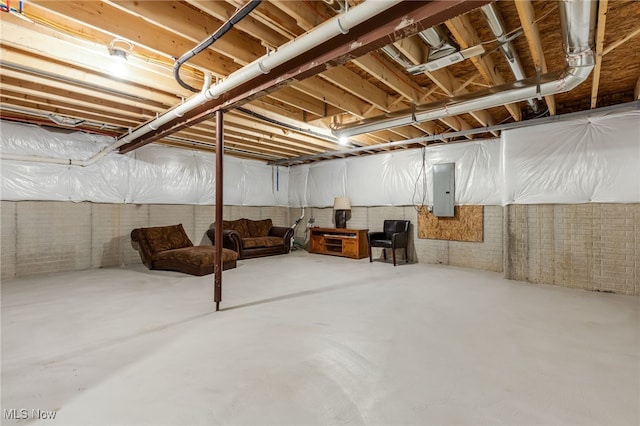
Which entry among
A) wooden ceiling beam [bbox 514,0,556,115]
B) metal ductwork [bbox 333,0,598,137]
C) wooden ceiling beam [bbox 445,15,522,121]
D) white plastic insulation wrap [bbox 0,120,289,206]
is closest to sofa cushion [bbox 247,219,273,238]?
white plastic insulation wrap [bbox 0,120,289,206]

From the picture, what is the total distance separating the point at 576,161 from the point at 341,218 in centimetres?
445

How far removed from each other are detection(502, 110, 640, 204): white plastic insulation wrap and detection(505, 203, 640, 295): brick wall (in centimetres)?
17

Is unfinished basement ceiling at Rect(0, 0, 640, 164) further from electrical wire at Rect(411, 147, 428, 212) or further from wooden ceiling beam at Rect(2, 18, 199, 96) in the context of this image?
electrical wire at Rect(411, 147, 428, 212)

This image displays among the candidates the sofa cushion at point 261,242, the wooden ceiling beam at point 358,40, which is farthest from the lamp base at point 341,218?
the wooden ceiling beam at point 358,40

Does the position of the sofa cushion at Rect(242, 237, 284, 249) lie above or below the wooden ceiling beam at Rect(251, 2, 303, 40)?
below

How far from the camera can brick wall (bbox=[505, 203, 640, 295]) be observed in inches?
149

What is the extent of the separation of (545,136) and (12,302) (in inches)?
277

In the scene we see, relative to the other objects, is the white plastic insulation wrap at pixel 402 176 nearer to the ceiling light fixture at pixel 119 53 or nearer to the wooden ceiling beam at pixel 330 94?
the wooden ceiling beam at pixel 330 94

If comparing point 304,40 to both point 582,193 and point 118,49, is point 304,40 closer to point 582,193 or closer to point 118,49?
point 118,49

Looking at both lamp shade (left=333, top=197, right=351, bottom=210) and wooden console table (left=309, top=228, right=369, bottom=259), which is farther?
lamp shade (left=333, top=197, right=351, bottom=210)

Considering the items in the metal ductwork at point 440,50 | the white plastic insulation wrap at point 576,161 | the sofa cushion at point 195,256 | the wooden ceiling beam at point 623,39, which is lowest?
the sofa cushion at point 195,256

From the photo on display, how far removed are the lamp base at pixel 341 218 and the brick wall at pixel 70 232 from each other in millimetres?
3468

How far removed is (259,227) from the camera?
747cm

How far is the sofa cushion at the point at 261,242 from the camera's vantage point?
6.37 metres
